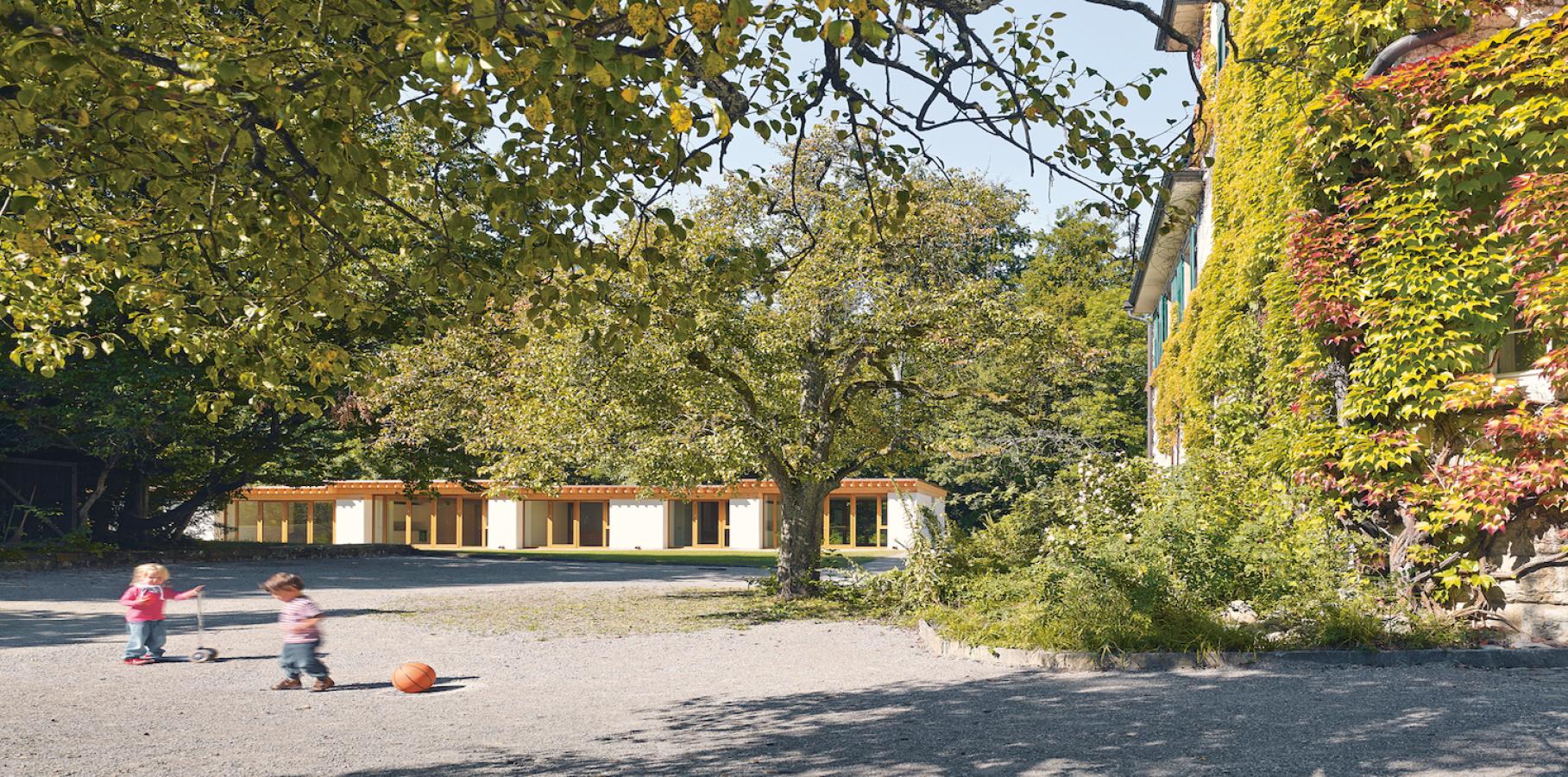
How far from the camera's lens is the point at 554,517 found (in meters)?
52.4

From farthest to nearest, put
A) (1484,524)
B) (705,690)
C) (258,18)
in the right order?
(1484,524) < (705,690) < (258,18)

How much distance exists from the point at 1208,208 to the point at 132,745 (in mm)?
15155

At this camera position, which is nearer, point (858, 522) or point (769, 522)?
point (858, 522)

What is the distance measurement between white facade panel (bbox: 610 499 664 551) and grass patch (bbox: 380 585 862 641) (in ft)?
86.0

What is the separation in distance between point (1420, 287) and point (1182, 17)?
994 centimetres

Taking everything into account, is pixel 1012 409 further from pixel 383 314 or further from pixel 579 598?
pixel 383 314

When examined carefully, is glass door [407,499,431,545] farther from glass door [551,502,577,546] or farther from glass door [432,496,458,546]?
glass door [551,502,577,546]

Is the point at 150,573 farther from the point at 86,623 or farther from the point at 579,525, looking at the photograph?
the point at 579,525

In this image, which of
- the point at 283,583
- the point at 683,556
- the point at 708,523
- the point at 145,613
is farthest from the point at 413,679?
the point at 708,523

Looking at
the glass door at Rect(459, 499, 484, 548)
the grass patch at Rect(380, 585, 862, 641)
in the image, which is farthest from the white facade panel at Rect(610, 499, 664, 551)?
the grass patch at Rect(380, 585, 862, 641)

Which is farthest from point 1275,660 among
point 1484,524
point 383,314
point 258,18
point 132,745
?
point 258,18

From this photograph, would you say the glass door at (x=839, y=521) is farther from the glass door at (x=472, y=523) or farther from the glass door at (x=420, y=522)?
the glass door at (x=420, y=522)

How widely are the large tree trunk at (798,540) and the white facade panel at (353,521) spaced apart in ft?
117

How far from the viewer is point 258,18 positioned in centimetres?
904
